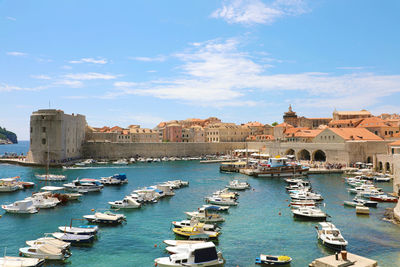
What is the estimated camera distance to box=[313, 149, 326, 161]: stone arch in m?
73.9

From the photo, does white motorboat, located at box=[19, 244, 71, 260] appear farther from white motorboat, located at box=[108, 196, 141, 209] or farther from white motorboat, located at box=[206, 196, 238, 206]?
white motorboat, located at box=[206, 196, 238, 206]

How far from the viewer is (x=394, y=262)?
19141 millimetres

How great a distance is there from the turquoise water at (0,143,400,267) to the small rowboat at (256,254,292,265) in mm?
510

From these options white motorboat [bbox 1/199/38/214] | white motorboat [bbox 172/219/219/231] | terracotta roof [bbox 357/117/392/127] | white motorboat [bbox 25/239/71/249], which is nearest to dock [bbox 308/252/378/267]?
white motorboat [bbox 172/219/219/231]

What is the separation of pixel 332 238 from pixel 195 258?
9459 millimetres

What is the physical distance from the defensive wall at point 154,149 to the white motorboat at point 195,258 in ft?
248

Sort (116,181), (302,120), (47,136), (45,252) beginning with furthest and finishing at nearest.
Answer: (302,120) < (47,136) < (116,181) < (45,252)

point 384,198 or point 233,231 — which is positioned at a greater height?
point 384,198

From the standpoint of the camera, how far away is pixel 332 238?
21812 millimetres

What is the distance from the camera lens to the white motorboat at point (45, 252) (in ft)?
64.5

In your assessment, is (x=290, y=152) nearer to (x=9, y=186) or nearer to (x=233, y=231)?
(x=233, y=231)

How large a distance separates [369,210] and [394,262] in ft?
43.6

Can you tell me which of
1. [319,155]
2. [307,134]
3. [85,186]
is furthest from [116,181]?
[307,134]

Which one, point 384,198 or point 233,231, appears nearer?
point 233,231
